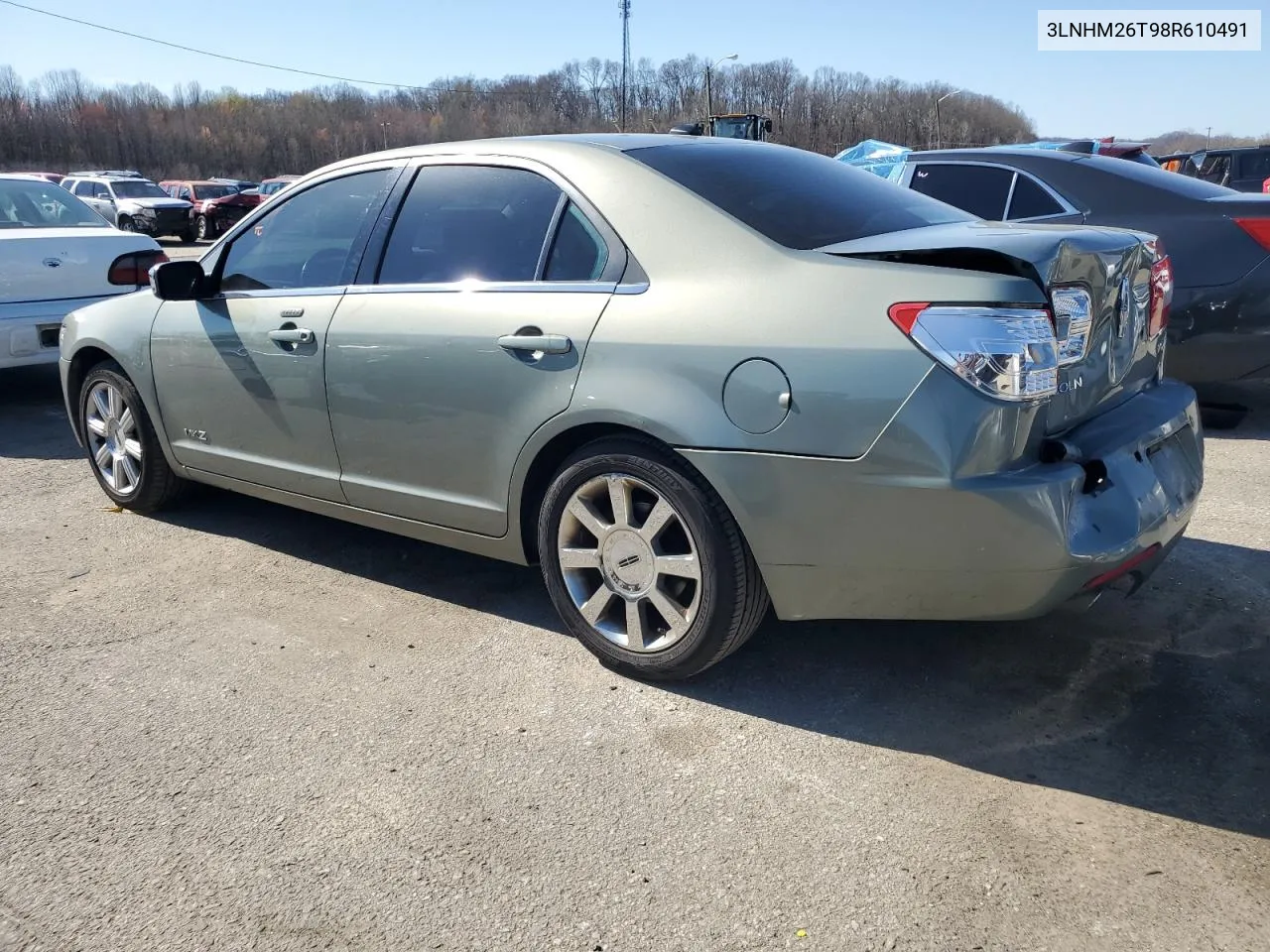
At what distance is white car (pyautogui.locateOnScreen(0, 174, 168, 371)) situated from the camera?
6773 mm

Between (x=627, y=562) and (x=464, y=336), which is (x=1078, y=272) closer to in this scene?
(x=627, y=562)

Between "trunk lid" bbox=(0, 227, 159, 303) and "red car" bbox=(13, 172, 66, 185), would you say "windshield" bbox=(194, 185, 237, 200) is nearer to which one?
"red car" bbox=(13, 172, 66, 185)

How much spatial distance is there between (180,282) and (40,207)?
460 cm

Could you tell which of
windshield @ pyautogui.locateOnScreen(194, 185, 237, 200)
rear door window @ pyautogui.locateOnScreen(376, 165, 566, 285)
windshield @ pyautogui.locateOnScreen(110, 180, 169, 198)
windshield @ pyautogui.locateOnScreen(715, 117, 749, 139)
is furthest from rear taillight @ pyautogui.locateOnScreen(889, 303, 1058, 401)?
windshield @ pyautogui.locateOnScreen(194, 185, 237, 200)

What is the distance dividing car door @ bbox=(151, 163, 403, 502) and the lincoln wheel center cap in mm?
1267

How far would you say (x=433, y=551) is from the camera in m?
4.45

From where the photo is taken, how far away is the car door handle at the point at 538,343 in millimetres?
3100

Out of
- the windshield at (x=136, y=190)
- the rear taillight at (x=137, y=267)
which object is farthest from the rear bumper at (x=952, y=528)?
the windshield at (x=136, y=190)

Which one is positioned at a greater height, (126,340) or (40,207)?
(40,207)

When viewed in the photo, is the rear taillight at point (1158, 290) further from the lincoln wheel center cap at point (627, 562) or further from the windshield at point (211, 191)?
the windshield at point (211, 191)

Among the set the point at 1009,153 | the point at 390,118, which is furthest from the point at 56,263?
the point at 390,118

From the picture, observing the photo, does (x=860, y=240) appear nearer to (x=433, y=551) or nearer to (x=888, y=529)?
(x=888, y=529)

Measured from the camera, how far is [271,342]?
3947 mm

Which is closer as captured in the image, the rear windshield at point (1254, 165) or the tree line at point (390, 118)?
the rear windshield at point (1254, 165)
